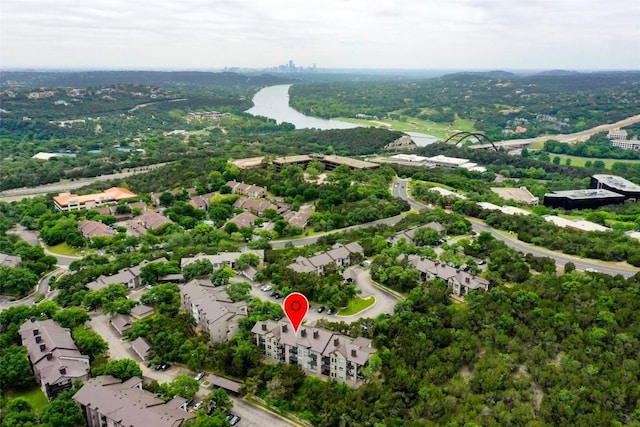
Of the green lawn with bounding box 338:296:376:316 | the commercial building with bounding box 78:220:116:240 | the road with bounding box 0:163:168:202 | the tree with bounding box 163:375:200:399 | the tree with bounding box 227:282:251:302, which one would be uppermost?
the tree with bounding box 227:282:251:302

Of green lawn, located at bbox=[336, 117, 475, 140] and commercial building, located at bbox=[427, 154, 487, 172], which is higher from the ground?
green lawn, located at bbox=[336, 117, 475, 140]

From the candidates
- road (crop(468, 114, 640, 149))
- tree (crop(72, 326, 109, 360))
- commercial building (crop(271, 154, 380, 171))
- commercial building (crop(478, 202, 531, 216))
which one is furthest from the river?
tree (crop(72, 326, 109, 360))

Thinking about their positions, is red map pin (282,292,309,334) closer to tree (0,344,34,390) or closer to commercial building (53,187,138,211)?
tree (0,344,34,390)

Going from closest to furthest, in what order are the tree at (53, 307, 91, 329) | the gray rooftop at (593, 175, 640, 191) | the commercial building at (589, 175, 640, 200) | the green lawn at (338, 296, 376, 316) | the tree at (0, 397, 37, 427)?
the tree at (0, 397, 37, 427), the tree at (53, 307, 91, 329), the green lawn at (338, 296, 376, 316), the commercial building at (589, 175, 640, 200), the gray rooftop at (593, 175, 640, 191)

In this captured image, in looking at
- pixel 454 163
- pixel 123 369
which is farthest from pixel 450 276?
pixel 454 163

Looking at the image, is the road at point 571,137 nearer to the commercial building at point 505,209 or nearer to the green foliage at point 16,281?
the commercial building at point 505,209

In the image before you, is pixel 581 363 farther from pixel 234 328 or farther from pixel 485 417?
pixel 234 328

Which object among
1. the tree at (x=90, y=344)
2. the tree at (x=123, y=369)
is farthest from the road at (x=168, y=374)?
the tree at (x=123, y=369)
